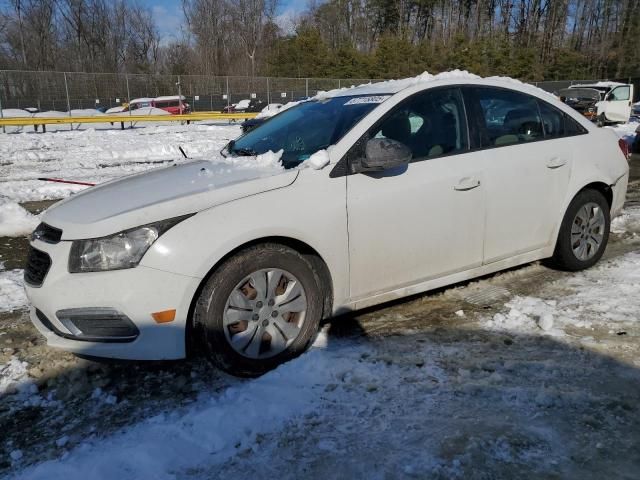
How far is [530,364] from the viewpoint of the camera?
3047 millimetres

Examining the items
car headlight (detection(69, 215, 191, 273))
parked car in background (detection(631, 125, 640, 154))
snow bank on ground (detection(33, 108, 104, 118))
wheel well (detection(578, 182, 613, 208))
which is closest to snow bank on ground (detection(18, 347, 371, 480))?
car headlight (detection(69, 215, 191, 273))

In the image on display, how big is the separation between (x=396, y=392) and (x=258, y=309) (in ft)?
2.91

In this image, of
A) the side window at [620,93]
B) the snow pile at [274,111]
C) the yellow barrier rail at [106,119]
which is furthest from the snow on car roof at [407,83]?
the side window at [620,93]

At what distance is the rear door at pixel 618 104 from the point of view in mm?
20484

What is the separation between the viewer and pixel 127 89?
26.7m

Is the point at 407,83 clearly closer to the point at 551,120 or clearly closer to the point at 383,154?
the point at 383,154

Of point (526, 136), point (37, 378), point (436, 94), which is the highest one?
point (436, 94)

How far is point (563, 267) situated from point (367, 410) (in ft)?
8.87

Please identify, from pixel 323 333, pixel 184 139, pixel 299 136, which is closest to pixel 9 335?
pixel 323 333

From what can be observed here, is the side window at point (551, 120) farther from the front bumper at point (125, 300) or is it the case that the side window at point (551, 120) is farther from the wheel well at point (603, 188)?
the front bumper at point (125, 300)

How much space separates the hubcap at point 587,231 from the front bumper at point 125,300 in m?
3.24

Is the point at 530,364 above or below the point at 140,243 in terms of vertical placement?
below

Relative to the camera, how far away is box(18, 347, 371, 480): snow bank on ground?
233 centimetres

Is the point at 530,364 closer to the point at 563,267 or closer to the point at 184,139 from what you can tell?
the point at 563,267
